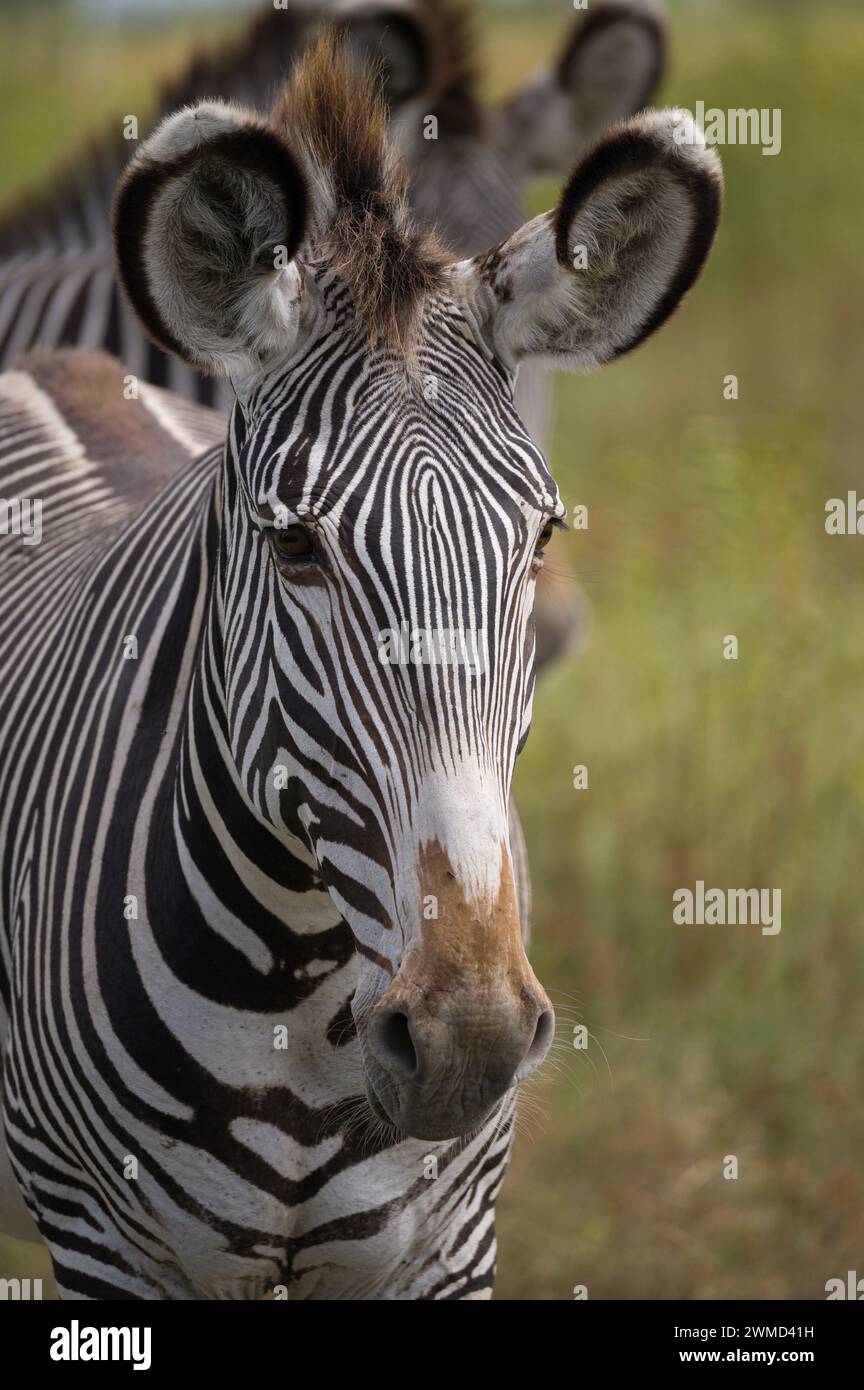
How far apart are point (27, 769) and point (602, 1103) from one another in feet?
10.9

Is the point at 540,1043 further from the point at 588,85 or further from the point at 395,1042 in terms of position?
the point at 588,85

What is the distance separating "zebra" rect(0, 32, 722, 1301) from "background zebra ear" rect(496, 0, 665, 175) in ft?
17.0

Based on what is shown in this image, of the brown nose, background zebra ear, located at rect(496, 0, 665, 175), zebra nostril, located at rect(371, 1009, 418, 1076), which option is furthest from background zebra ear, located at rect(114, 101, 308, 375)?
background zebra ear, located at rect(496, 0, 665, 175)

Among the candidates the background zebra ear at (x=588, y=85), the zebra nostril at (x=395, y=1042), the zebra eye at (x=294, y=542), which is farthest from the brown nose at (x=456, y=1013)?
the background zebra ear at (x=588, y=85)

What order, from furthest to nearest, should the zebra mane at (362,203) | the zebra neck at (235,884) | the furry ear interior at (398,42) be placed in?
1. the furry ear interior at (398,42)
2. the zebra neck at (235,884)
3. the zebra mane at (362,203)

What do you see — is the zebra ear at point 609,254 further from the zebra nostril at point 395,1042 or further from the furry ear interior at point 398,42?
the furry ear interior at point 398,42

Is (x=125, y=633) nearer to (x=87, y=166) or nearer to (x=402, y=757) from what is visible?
(x=402, y=757)

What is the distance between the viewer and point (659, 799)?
298 inches

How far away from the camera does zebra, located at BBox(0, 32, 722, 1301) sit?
8.02 ft

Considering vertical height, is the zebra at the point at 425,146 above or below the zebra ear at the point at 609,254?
above

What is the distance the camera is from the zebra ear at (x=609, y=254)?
2748mm

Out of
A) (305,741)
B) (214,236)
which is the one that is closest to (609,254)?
(214,236)

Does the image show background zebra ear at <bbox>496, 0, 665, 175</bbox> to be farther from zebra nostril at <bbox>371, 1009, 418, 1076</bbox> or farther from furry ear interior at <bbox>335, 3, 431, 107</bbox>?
zebra nostril at <bbox>371, 1009, 418, 1076</bbox>
